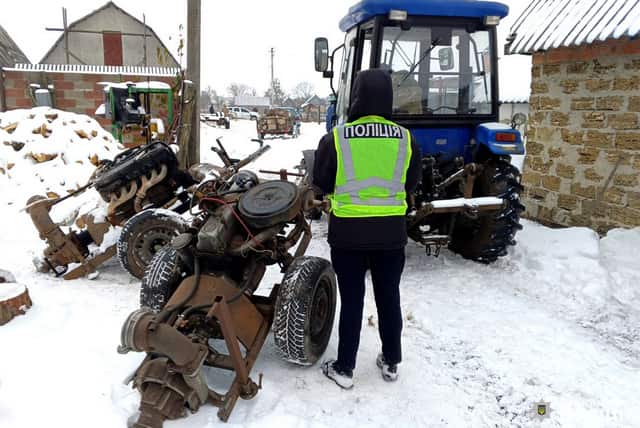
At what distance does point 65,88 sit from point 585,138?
1379cm

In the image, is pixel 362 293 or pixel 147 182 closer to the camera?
pixel 362 293

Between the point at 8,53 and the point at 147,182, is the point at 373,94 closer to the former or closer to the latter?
the point at 147,182

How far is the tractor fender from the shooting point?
4707 mm

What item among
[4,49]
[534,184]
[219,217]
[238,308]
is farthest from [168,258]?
[4,49]

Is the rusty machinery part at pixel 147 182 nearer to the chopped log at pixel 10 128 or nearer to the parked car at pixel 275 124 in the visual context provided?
the chopped log at pixel 10 128

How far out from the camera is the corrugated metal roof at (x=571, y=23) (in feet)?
17.8

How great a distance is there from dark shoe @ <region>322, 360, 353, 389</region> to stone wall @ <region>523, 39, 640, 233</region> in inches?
167

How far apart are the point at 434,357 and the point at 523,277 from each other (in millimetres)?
1860

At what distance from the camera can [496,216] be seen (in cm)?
489

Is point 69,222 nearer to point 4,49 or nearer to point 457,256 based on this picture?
point 457,256

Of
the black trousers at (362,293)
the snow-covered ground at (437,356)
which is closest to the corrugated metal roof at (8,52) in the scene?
the snow-covered ground at (437,356)

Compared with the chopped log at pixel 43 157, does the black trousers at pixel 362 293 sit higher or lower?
lower

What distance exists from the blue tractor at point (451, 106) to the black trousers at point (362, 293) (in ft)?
5.47

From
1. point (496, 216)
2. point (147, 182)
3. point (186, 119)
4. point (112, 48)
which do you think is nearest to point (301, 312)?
point (147, 182)
